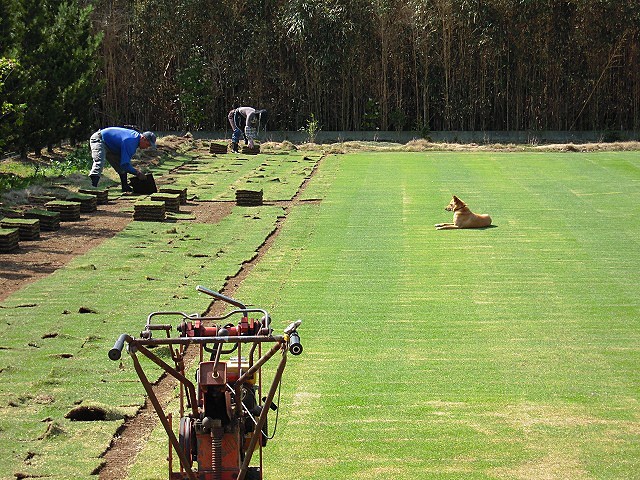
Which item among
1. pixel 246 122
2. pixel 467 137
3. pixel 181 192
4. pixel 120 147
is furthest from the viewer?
pixel 467 137

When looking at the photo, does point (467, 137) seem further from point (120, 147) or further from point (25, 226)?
point (25, 226)

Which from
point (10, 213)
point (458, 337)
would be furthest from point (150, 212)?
point (458, 337)

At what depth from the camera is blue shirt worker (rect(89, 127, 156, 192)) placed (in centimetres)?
2378

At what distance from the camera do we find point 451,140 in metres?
38.2

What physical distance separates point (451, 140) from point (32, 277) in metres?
25.1

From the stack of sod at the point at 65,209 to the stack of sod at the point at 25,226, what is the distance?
77.2 inches

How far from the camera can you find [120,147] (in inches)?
943

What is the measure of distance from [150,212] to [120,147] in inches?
169

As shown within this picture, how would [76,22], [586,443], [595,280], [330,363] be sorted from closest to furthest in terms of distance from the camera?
[586,443]
[330,363]
[595,280]
[76,22]

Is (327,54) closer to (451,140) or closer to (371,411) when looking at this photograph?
(451,140)

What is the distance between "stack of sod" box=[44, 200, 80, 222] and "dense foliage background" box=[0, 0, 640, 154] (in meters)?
17.2

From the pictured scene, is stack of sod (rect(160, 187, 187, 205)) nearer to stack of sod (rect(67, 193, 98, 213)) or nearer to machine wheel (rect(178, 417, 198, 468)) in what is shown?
stack of sod (rect(67, 193, 98, 213))

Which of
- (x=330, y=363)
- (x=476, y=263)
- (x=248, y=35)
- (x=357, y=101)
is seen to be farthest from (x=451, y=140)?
(x=330, y=363)

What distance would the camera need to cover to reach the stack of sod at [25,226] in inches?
697
